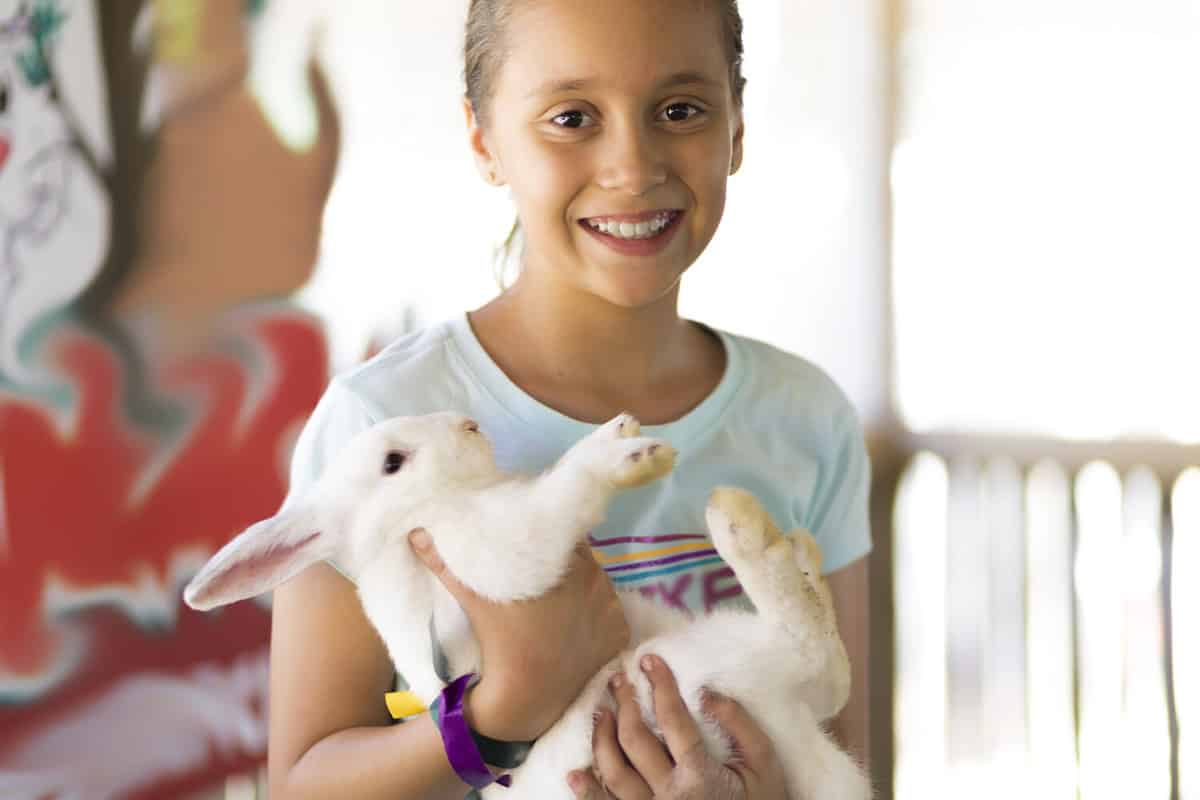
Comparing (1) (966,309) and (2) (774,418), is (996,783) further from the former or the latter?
(2) (774,418)

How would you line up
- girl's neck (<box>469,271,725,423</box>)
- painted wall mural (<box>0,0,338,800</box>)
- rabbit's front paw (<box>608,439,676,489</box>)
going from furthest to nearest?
painted wall mural (<box>0,0,338,800</box>) → girl's neck (<box>469,271,725,423</box>) → rabbit's front paw (<box>608,439,676,489</box>)

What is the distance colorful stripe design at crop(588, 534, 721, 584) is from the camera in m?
0.58

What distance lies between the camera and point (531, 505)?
0.53m

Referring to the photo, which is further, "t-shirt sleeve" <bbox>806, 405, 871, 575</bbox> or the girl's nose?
"t-shirt sleeve" <bbox>806, 405, 871, 575</bbox>

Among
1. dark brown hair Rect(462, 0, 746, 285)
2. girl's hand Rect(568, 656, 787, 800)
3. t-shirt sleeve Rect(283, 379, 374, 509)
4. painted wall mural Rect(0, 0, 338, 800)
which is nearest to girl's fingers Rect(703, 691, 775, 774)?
girl's hand Rect(568, 656, 787, 800)

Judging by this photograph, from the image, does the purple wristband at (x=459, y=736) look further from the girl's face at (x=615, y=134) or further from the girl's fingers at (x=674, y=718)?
the girl's face at (x=615, y=134)

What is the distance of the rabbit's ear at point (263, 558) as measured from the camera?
0.53 metres

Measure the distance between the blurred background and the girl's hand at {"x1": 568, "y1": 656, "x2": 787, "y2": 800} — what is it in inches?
22.7

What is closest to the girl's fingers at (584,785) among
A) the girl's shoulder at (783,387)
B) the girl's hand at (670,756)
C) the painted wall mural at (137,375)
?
the girl's hand at (670,756)

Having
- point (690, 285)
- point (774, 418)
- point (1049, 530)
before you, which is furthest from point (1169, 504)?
point (774, 418)

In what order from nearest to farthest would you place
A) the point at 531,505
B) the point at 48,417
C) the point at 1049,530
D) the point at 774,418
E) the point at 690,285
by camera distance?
1. the point at 531,505
2. the point at 774,418
3. the point at 48,417
4. the point at 690,285
5. the point at 1049,530

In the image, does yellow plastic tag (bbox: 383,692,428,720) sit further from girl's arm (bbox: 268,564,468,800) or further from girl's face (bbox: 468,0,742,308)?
girl's face (bbox: 468,0,742,308)

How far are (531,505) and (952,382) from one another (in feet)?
4.18

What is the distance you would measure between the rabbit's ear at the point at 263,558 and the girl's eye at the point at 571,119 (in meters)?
0.22
